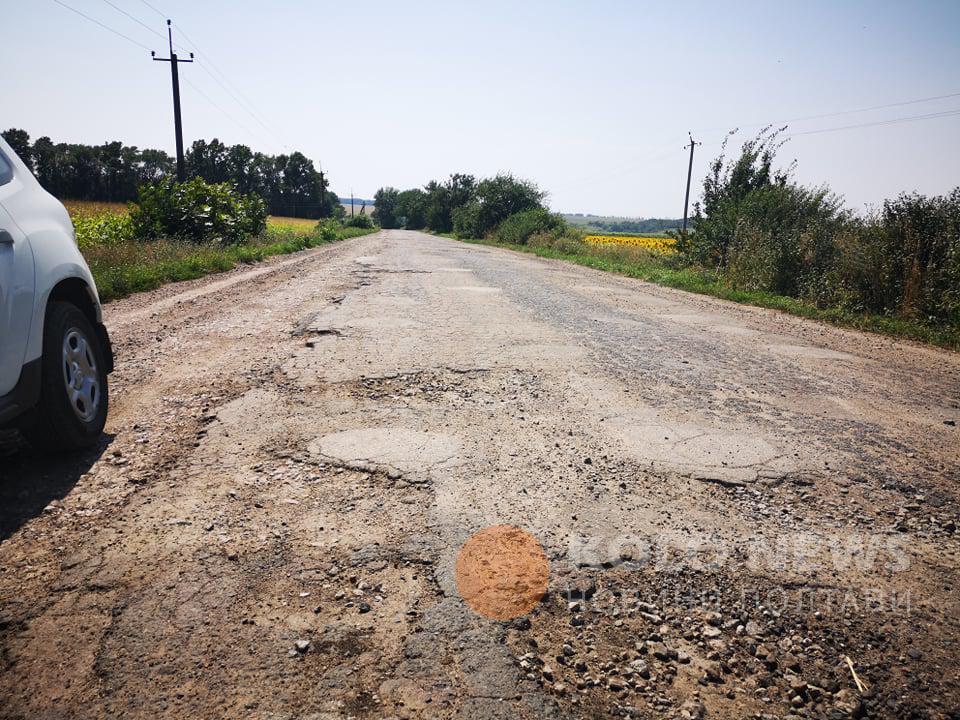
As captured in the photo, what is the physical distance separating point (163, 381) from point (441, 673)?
3.55 metres

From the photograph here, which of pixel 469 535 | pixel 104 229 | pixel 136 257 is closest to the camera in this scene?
pixel 469 535

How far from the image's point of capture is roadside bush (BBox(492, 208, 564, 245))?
3272cm

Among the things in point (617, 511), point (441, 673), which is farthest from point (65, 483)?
point (617, 511)

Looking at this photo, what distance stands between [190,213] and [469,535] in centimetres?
1638

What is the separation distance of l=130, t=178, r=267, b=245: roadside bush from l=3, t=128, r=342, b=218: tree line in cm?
59

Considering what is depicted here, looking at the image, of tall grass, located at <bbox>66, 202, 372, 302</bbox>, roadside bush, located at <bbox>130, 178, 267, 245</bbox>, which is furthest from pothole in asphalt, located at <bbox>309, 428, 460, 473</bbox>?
roadside bush, located at <bbox>130, 178, 267, 245</bbox>

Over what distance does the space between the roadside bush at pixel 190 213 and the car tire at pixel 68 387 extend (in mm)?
13371

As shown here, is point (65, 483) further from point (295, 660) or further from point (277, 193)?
point (277, 193)

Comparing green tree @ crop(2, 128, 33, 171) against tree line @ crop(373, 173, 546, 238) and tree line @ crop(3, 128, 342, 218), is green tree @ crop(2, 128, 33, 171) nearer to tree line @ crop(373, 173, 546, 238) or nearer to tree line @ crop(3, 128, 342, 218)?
tree line @ crop(3, 128, 342, 218)

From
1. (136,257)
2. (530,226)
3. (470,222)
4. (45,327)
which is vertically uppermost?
(470,222)

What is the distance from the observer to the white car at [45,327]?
2.33 m

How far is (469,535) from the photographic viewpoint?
2.14 meters

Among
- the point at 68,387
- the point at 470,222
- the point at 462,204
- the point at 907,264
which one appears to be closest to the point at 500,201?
the point at 470,222

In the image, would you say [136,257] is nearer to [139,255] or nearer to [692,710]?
[139,255]
